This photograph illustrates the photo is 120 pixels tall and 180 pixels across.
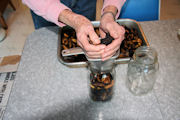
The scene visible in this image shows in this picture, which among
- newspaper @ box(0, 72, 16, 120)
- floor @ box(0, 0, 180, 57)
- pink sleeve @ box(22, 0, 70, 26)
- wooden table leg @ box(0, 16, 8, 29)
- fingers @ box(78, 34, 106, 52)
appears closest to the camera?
fingers @ box(78, 34, 106, 52)

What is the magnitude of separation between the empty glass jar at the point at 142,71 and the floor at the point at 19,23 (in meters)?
1.41

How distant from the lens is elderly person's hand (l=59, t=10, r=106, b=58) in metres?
0.52

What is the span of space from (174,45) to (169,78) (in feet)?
0.70

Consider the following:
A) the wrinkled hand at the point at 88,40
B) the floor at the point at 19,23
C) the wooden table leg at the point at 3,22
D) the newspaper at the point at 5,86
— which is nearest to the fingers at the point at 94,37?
the wrinkled hand at the point at 88,40

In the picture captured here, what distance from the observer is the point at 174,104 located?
1.84 feet

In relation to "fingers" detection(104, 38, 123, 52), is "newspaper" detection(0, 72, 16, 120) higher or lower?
lower

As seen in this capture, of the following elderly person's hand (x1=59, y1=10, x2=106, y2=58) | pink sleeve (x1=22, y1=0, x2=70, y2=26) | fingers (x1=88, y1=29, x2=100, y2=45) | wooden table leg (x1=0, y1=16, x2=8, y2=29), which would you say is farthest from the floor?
fingers (x1=88, y1=29, x2=100, y2=45)

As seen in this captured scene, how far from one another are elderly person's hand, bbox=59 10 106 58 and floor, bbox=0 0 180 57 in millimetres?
1235

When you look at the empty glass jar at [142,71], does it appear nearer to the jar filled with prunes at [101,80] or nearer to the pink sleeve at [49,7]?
the jar filled with prunes at [101,80]

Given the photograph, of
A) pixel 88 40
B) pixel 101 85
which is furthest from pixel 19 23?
pixel 101 85

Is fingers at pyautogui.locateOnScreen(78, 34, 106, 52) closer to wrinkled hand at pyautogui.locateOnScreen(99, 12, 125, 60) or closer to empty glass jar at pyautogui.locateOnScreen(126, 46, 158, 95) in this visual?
wrinkled hand at pyautogui.locateOnScreen(99, 12, 125, 60)

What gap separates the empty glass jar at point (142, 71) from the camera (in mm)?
527

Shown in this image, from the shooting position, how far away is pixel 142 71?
563 millimetres

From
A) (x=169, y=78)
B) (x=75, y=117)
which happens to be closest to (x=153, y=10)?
(x=169, y=78)
